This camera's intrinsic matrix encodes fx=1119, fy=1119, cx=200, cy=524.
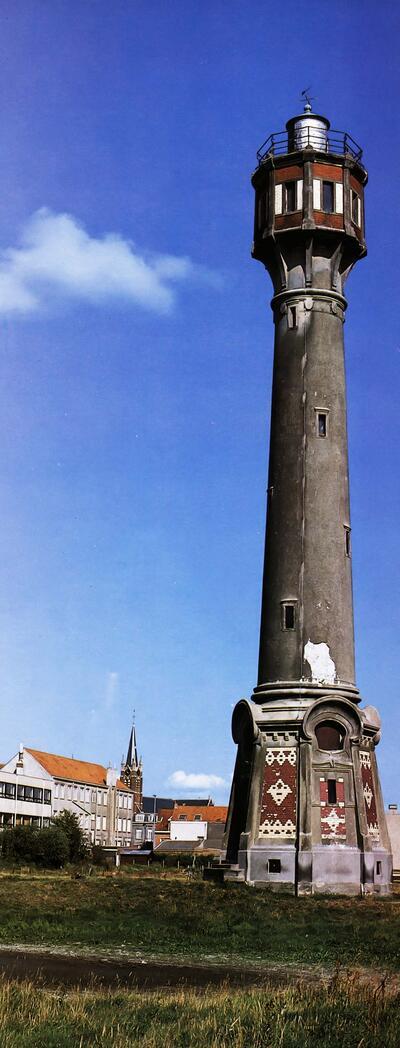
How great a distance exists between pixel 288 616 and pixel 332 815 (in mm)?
7188

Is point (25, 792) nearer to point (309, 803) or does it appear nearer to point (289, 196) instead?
point (309, 803)

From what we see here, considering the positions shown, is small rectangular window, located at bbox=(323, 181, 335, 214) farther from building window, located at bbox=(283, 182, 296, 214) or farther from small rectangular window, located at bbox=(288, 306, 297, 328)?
small rectangular window, located at bbox=(288, 306, 297, 328)

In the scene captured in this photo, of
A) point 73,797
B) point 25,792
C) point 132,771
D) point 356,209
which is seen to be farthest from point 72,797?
point 356,209

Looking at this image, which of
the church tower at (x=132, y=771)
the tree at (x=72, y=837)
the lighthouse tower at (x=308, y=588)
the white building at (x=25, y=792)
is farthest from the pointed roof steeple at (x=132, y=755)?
the lighthouse tower at (x=308, y=588)

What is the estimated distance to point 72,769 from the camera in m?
132

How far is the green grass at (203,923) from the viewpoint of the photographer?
22375 millimetres

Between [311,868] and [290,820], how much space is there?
1.75 meters

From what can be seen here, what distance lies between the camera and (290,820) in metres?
37.9

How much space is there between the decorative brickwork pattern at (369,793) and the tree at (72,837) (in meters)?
26.8

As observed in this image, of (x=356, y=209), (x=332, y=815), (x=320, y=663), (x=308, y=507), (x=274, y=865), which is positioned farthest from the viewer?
(x=356, y=209)

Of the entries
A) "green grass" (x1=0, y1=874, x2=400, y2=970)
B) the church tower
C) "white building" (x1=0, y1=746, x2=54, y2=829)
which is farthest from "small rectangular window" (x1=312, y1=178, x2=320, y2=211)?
the church tower

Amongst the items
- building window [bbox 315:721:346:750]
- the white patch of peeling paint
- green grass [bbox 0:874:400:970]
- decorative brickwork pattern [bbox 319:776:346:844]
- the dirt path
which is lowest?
the dirt path

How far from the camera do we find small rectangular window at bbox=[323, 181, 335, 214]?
43.5 m

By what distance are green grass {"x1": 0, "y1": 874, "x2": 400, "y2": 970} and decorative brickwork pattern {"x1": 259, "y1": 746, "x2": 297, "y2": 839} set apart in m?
2.84
